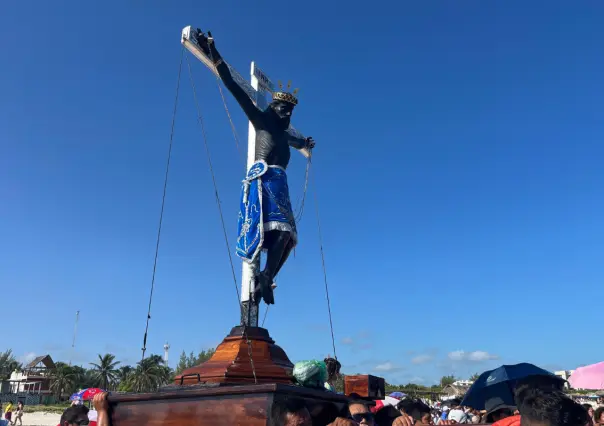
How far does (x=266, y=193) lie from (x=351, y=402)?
7.79 ft

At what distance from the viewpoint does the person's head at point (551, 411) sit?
2135 mm

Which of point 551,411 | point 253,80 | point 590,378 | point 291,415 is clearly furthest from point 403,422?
point 590,378

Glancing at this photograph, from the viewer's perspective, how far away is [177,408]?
3.35m

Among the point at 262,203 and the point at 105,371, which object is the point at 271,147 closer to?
the point at 262,203

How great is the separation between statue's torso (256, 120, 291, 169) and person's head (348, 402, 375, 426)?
113 inches

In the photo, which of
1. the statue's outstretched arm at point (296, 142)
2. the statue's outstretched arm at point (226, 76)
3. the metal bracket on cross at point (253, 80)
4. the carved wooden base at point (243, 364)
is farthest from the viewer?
the metal bracket on cross at point (253, 80)

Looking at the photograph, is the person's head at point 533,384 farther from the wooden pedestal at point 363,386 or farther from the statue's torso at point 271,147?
the statue's torso at point 271,147

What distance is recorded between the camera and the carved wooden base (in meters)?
4.20

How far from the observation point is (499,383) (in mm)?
6332

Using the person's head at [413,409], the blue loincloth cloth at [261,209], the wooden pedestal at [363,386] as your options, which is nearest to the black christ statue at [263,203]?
the blue loincloth cloth at [261,209]

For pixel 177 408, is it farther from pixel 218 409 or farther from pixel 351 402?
pixel 351 402

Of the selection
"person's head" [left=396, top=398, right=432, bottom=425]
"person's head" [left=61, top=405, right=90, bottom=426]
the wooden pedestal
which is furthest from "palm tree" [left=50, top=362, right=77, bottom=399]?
"person's head" [left=396, top=398, right=432, bottom=425]

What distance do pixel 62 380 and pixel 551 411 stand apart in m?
72.5

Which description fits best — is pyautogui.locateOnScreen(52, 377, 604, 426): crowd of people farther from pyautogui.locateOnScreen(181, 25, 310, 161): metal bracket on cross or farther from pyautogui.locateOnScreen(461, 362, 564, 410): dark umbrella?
pyautogui.locateOnScreen(181, 25, 310, 161): metal bracket on cross
